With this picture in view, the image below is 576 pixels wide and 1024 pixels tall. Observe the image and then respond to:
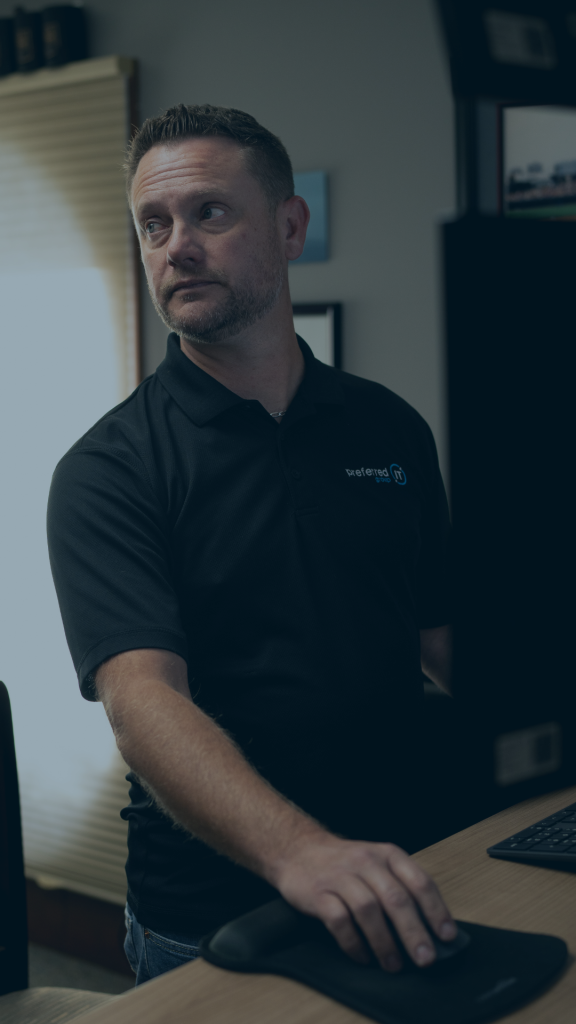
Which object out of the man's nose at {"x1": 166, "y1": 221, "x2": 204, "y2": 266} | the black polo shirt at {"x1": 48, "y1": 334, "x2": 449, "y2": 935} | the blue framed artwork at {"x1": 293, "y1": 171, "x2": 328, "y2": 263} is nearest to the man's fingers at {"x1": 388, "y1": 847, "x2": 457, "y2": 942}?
the black polo shirt at {"x1": 48, "y1": 334, "x2": 449, "y2": 935}

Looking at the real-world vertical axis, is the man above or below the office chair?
above

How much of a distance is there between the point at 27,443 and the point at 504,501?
257cm

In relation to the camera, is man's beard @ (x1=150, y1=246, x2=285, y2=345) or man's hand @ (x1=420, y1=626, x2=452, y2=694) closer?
man's beard @ (x1=150, y1=246, x2=285, y2=345)

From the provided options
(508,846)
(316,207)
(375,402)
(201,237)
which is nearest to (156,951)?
(508,846)

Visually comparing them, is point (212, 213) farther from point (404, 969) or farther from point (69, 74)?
point (69, 74)

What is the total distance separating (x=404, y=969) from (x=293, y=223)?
47.2 inches

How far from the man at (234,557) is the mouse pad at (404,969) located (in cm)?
21

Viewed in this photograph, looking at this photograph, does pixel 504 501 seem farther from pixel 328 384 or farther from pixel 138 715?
pixel 328 384

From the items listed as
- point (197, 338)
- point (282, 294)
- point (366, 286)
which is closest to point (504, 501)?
point (197, 338)

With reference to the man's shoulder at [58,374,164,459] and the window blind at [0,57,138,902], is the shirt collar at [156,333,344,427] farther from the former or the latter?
the window blind at [0,57,138,902]

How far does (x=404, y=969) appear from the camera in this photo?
0.72 m

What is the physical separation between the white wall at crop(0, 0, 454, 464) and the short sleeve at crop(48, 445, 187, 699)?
115cm

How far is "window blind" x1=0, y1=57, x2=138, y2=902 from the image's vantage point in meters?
2.81

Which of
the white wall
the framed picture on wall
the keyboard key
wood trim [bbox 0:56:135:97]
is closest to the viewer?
the keyboard key
